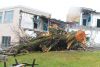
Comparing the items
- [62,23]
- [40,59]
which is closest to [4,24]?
[62,23]

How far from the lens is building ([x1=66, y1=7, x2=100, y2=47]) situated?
132 feet

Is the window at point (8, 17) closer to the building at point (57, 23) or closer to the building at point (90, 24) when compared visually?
the building at point (57, 23)

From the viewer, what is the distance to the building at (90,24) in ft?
132

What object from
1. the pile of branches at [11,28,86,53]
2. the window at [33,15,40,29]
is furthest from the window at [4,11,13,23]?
the pile of branches at [11,28,86,53]

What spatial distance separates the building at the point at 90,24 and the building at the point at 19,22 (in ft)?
13.5

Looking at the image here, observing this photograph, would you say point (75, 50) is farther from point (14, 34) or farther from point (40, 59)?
point (14, 34)

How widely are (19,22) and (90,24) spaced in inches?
439

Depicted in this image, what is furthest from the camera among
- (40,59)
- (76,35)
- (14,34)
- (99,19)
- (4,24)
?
(99,19)

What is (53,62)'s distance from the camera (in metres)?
21.5

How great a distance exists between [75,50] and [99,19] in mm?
15713

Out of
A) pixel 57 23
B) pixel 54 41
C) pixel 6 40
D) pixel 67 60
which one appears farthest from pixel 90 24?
pixel 67 60

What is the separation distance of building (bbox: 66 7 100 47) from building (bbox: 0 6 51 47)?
4124 mm

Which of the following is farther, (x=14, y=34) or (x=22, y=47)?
(x=14, y=34)

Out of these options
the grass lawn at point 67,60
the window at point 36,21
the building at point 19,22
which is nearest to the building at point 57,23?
the building at point 19,22
